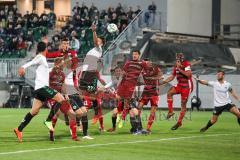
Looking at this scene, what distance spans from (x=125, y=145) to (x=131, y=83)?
4303 mm

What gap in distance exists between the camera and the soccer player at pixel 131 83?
66.5 ft

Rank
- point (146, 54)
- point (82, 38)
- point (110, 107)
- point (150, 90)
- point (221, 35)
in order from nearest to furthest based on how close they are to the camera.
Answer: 1. point (150, 90)
2. point (110, 107)
3. point (146, 54)
4. point (82, 38)
5. point (221, 35)

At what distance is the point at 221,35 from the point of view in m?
48.8

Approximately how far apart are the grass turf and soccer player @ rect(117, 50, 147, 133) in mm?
582

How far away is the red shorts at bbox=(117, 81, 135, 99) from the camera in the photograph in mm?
20922

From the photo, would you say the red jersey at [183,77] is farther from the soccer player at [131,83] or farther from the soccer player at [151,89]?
the soccer player at [131,83]

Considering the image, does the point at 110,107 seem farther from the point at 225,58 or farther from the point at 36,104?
the point at 36,104

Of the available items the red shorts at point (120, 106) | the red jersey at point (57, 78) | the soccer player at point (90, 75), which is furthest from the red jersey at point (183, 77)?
the red jersey at point (57, 78)

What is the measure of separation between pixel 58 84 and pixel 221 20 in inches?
1263

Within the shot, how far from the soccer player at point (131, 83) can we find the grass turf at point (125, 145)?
58 cm

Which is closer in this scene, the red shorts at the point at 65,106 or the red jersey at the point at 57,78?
the red shorts at the point at 65,106

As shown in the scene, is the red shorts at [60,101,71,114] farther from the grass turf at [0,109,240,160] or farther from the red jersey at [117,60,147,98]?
the red jersey at [117,60,147,98]

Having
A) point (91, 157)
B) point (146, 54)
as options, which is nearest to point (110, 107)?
point (146, 54)

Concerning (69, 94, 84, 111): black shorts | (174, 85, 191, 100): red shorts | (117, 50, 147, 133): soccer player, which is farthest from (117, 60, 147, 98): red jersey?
(174, 85, 191, 100): red shorts
